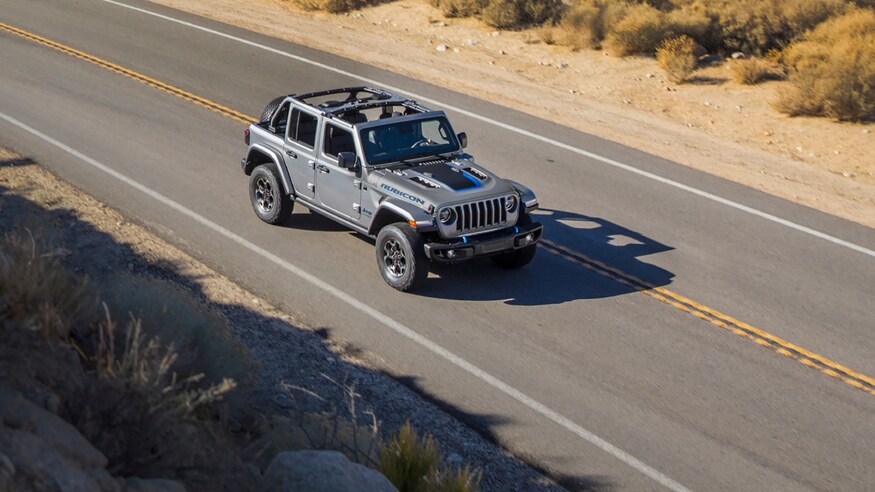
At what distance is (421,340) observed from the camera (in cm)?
1111

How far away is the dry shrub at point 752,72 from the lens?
21.9 metres

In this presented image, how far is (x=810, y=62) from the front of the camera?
22.0 metres

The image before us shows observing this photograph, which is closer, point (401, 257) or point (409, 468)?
point (409, 468)

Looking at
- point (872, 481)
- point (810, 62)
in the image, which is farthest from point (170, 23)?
point (872, 481)

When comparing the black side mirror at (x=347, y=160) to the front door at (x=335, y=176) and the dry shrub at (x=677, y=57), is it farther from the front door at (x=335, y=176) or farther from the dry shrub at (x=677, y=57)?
the dry shrub at (x=677, y=57)

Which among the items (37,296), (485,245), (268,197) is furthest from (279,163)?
(37,296)

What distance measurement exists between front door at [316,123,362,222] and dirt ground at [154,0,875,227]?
24.5ft

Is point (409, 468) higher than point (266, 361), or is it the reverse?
point (409, 468)

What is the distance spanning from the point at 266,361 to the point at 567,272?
15.5ft

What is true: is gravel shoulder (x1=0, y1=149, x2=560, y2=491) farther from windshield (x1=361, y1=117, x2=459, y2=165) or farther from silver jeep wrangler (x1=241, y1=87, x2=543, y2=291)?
windshield (x1=361, y1=117, x2=459, y2=165)

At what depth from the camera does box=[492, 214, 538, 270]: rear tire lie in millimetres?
12597

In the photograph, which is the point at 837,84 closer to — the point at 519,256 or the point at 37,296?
the point at 519,256

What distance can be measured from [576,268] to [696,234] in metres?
2.47

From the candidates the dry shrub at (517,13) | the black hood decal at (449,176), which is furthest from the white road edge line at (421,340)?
the dry shrub at (517,13)
